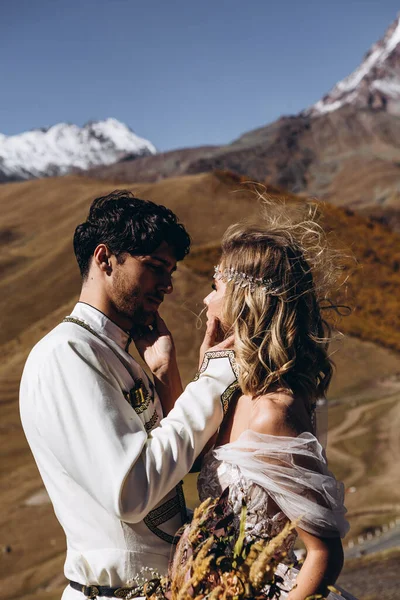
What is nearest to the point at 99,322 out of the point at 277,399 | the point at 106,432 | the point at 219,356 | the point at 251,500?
the point at 219,356

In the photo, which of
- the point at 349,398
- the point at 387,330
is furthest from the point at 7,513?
the point at 387,330

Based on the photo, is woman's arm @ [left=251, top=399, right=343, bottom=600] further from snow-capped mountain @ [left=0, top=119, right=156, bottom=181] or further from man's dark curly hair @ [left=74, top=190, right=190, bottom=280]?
snow-capped mountain @ [left=0, top=119, right=156, bottom=181]

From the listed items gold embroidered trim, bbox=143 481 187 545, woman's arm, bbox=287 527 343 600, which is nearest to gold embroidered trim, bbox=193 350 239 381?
gold embroidered trim, bbox=143 481 187 545

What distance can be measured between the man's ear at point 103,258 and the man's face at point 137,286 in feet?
0.09

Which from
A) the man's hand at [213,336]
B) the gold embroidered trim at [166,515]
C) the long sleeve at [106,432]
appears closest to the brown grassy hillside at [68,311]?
the man's hand at [213,336]

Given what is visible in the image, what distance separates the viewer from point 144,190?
35.6 meters

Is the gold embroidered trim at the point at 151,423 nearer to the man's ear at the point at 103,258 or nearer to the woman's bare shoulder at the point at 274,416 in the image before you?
the woman's bare shoulder at the point at 274,416

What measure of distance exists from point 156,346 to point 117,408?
554mm

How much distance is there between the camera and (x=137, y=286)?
254cm

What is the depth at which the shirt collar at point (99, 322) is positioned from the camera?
2.49 m

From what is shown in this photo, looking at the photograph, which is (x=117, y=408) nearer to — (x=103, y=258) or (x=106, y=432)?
(x=106, y=432)

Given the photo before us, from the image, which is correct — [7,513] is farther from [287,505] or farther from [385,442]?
[287,505]

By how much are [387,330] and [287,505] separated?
1005 inches

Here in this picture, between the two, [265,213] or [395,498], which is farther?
[395,498]
